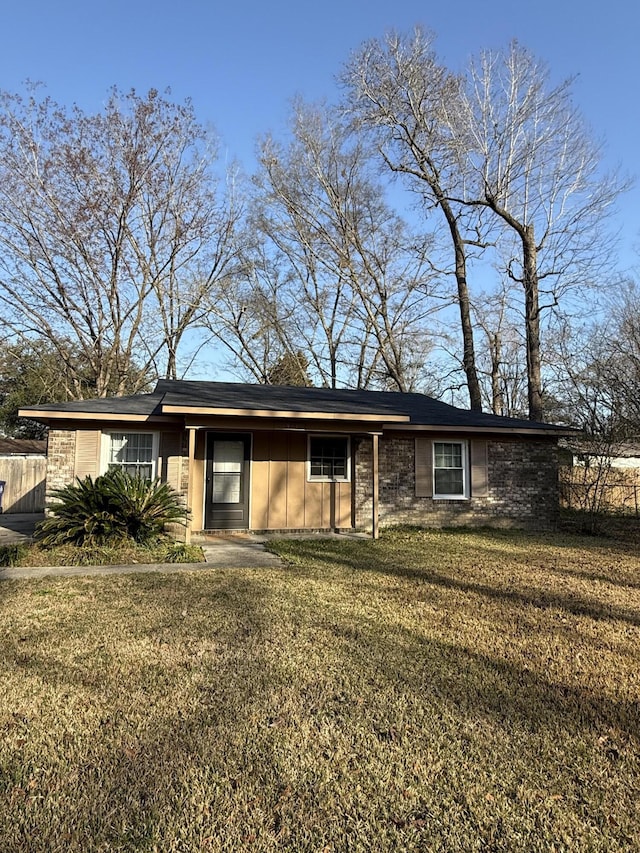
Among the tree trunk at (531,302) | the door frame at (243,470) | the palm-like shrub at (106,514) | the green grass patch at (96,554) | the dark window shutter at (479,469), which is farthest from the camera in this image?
the tree trunk at (531,302)

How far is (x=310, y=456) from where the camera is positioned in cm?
1106

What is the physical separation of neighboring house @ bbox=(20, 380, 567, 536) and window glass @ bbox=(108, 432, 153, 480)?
0.02 meters

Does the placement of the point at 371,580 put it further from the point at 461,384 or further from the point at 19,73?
the point at 19,73

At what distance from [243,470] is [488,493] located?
561 centimetres

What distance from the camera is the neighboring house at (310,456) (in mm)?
9906

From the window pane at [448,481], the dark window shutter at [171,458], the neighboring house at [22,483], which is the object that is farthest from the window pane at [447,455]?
the neighboring house at [22,483]

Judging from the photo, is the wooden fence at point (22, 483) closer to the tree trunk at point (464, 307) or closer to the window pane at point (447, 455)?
the window pane at point (447, 455)

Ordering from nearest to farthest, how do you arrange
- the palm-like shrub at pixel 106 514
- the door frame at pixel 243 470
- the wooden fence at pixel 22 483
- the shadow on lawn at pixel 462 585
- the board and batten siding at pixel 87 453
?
the shadow on lawn at pixel 462 585 < the palm-like shrub at pixel 106 514 < the board and batten siding at pixel 87 453 < the door frame at pixel 243 470 < the wooden fence at pixel 22 483

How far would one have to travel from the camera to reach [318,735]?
2916 millimetres

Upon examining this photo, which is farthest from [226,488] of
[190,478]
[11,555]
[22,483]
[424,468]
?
[22,483]

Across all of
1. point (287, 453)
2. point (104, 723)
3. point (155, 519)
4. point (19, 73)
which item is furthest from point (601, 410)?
point (19, 73)

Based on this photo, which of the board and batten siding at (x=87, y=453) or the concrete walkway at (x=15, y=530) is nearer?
the concrete walkway at (x=15, y=530)

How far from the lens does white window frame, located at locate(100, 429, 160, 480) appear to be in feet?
33.2

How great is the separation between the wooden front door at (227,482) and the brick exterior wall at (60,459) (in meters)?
2.52
